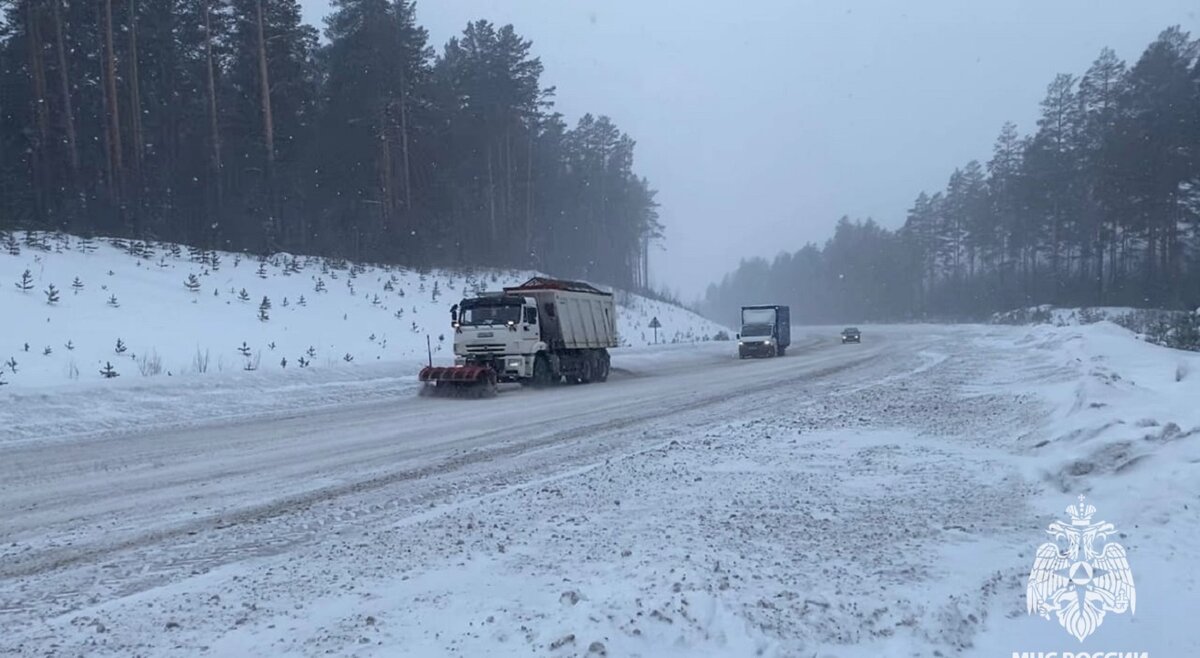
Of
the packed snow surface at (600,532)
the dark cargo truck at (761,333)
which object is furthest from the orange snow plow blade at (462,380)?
the dark cargo truck at (761,333)

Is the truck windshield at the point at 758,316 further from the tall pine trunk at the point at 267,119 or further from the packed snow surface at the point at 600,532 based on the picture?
the packed snow surface at the point at 600,532

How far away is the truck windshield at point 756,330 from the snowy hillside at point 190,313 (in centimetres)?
1503

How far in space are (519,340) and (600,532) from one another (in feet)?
62.5

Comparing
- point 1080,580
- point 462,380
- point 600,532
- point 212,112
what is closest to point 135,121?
point 212,112

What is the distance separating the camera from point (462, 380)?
23.6 m

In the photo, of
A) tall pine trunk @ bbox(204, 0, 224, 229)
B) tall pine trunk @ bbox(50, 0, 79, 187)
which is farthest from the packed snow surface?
tall pine trunk @ bbox(204, 0, 224, 229)

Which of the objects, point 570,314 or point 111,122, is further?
point 111,122

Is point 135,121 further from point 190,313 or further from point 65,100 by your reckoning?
point 190,313

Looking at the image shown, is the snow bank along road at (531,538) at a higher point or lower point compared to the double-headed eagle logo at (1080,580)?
higher

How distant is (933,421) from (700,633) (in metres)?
11.1

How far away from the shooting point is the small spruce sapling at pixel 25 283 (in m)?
26.6

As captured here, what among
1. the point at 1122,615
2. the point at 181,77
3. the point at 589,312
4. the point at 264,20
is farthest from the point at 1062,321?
the point at 1122,615

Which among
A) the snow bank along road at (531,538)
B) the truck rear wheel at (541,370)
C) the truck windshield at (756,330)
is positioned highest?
the truck windshield at (756,330)

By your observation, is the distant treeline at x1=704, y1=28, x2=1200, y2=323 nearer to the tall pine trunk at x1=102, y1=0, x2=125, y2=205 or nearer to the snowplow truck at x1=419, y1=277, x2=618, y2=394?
the snowplow truck at x1=419, y1=277, x2=618, y2=394
